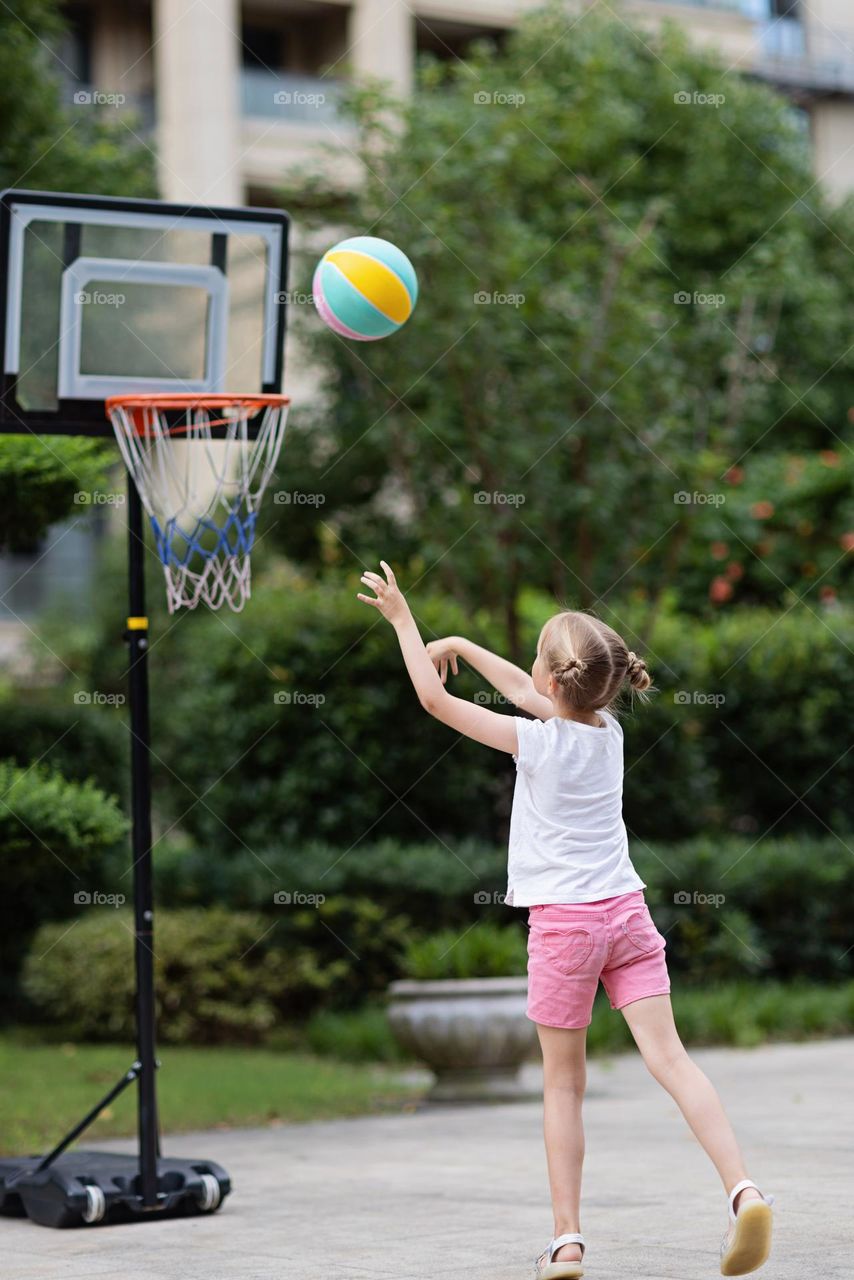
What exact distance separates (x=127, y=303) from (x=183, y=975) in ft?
20.3

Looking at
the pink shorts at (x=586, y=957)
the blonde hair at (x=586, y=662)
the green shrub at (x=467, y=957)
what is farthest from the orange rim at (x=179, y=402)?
the green shrub at (x=467, y=957)

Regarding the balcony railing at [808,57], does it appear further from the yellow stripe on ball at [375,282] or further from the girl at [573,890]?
the girl at [573,890]

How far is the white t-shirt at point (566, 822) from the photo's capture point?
4285 millimetres

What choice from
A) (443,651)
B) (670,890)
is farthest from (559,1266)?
(670,890)

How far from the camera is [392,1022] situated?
30.5 ft

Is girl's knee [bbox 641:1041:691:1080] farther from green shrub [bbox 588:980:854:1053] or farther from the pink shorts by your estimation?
green shrub [bbox 588:980:854:1053]

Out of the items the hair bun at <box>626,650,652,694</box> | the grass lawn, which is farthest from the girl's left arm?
the grass lawn

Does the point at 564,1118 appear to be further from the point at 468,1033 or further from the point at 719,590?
the point at 719,590

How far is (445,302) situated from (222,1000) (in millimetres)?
5441

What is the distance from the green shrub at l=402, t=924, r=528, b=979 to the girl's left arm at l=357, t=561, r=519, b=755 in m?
5.34

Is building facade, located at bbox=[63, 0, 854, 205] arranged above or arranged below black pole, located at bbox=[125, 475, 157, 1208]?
above

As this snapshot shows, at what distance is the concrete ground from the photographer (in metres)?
4.84

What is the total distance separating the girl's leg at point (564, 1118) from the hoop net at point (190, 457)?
2.32m

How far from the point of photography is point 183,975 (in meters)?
11.5
